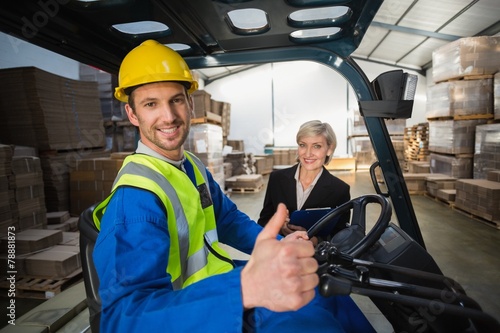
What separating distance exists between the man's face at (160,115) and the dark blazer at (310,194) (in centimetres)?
163

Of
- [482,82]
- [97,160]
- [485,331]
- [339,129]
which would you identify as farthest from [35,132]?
[339,129]

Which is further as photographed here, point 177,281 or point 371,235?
point 371,235

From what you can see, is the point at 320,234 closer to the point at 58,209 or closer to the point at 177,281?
the point at 177,281

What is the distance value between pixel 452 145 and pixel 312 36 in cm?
697

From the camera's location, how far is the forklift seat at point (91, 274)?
125cm

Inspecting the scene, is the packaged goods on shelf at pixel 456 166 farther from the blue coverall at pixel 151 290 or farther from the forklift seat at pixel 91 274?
the forklift seat at pixel 91 274

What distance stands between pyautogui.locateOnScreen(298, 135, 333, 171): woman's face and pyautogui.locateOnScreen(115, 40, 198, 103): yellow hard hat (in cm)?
159

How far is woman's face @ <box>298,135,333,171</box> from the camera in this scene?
2.81m

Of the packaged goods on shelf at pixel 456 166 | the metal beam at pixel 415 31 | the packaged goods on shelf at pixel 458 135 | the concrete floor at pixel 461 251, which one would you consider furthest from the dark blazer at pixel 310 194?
the metal beam at pixel 415 31

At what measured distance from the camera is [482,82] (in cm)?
688

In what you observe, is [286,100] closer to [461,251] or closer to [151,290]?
[461,251]

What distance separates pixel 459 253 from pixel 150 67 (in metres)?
4.85

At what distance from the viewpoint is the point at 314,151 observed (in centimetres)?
282

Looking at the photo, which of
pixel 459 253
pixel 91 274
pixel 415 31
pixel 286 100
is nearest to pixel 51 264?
pixel 91 274
